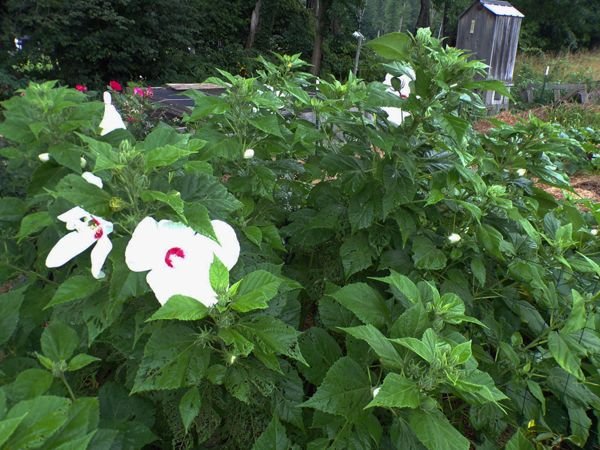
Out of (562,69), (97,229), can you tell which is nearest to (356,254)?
(97,229)

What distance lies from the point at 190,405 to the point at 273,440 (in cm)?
23

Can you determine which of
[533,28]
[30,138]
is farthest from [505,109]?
[533,28]

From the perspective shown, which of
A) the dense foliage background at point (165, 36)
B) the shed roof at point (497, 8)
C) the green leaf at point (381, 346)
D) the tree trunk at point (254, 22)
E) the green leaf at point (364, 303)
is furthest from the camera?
the tree trunk at point (254, 22)

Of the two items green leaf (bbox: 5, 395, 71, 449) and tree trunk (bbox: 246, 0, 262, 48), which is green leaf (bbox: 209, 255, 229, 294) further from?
tree trunk (bbox: 246, 0, 262, 48)

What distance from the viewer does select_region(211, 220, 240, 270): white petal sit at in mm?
1186

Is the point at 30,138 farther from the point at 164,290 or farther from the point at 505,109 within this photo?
the point at 505,109

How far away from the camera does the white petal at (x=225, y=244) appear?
1.19 metres

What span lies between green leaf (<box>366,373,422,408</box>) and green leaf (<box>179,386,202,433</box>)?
0.42m

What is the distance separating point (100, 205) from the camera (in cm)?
112

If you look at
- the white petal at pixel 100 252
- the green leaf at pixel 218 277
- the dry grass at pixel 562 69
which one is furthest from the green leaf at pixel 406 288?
the dry grass at pixel 562 69

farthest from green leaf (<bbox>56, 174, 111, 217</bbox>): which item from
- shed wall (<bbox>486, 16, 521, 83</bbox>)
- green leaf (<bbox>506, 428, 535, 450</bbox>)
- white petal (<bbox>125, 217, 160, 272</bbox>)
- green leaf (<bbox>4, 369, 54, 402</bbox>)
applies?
shed wall (<bbox>486, 16, 521, 83</bbox>)

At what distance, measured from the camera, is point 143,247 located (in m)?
1.06

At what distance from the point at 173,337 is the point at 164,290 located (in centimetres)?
15

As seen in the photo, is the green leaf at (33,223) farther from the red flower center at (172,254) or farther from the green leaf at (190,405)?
the green leaf at (190,405)
